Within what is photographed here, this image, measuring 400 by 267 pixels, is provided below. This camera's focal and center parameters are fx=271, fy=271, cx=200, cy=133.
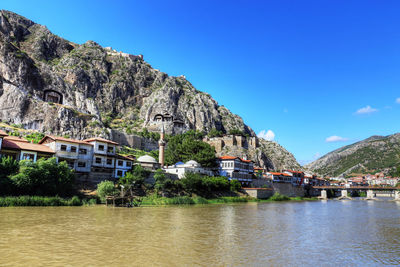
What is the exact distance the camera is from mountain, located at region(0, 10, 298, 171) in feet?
268

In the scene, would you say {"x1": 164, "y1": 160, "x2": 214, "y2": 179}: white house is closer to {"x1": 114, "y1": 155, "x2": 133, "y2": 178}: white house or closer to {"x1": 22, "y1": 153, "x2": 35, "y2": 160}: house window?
{"x1": 114, "y1": 155, "x2": 133, "y2": 178}: white house

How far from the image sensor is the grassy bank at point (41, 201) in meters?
30.6

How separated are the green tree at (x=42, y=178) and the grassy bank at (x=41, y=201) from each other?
2.12 metres

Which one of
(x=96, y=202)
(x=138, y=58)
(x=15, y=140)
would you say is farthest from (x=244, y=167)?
(x=138, y=58)

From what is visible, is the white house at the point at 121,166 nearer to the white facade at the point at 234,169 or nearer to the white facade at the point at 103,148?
the white facade at the point at 103,148

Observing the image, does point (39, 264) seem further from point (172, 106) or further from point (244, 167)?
point (172, 106)

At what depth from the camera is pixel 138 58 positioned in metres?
164

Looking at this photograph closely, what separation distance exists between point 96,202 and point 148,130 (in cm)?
7384

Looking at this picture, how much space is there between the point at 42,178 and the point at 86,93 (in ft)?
319

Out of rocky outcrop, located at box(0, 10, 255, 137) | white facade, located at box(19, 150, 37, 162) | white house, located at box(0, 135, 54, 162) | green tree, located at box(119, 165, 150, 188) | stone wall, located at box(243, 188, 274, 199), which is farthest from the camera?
rocky outcrop, located at box(0, 10, 255, 137)

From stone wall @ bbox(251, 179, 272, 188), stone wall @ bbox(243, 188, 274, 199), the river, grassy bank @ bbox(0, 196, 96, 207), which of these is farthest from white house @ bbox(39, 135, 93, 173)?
stone wall @ bbox(251, 179, 272, 188)

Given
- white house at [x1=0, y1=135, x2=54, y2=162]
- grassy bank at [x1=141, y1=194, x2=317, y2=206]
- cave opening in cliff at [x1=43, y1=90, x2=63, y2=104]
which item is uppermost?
cave opening in cliff at [x1=43, y1=90, x2=63, y2=104]

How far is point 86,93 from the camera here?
123812 millimetres

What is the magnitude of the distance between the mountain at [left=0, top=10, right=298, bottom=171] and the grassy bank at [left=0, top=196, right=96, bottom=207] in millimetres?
46401
